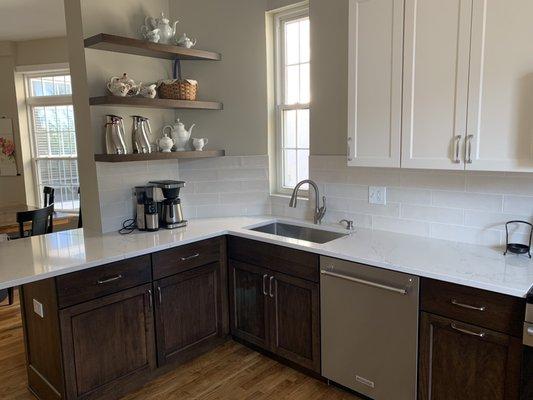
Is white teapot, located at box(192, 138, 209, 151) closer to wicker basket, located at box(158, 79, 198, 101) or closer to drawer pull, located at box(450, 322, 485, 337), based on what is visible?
wicker basket, located at box(158, 79, 198, 101)

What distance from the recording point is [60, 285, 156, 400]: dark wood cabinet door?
2.19 m

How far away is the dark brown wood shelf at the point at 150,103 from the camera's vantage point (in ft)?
8.63

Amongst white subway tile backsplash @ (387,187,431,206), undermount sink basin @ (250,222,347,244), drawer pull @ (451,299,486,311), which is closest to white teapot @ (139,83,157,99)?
undermount sink basin @ (250,222,347,244)

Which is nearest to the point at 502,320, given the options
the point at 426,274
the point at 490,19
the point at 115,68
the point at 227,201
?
the point at 426,274

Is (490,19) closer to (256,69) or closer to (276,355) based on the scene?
(256,69)

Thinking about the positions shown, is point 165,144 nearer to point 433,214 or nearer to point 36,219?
point 36,219

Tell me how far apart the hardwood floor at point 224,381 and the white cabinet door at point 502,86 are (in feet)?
5.13

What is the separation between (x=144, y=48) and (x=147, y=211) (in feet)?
3.62

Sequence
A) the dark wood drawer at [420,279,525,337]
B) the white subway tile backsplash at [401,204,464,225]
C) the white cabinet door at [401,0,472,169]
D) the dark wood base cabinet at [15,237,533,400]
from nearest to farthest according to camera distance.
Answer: the dark wood drawer at [420,279,525,337] → the dark wood base cabinet at [15,237,533,400] → the white cabinet door at [401,0,472,169] → the white subway tile backsplash at [401,204,464,225]

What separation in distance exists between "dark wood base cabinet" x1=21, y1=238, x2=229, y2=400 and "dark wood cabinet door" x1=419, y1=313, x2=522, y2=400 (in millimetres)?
1455

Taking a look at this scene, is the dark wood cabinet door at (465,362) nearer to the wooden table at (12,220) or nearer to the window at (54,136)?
the wooden table at (12,220)

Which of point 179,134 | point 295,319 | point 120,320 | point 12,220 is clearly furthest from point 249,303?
point 12,220

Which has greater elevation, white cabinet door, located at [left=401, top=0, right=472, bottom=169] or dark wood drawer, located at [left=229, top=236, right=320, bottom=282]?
white cabinet door, located at [left=401, top=0, right=472, bottom=169]

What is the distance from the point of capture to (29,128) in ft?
18.3
